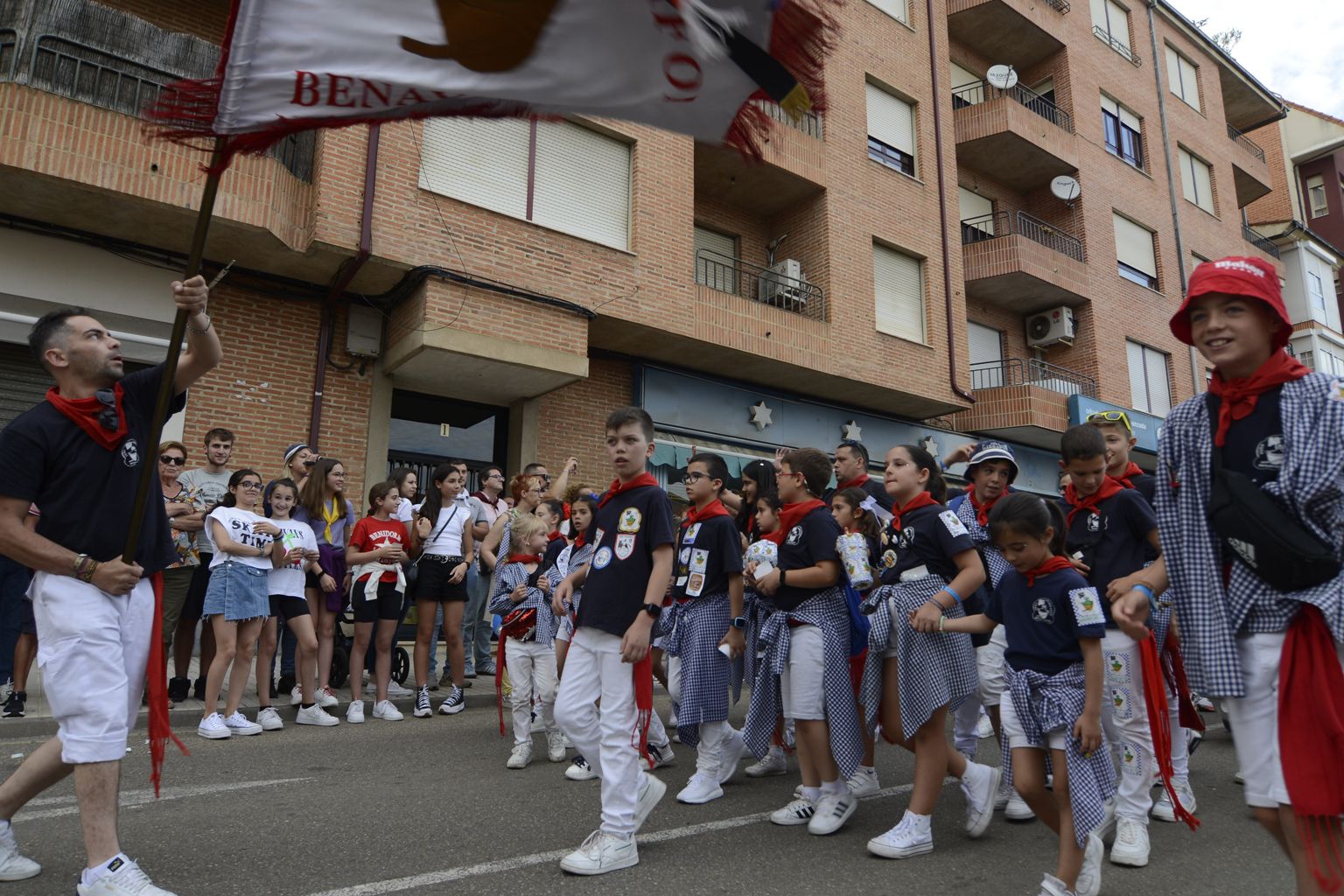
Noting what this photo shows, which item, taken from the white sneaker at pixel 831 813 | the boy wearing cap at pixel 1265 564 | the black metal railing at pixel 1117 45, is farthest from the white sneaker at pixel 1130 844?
the black metal railing at pixel 1117 45

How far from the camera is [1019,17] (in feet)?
67.2

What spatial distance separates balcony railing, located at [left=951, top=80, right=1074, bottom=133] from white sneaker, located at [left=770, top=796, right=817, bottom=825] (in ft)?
64.5

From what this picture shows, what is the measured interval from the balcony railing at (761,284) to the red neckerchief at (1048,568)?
11.8 m

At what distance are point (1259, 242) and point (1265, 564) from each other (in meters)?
33.5

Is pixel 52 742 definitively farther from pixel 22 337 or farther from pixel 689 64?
pixel 22 337

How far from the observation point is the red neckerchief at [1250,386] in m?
2.43

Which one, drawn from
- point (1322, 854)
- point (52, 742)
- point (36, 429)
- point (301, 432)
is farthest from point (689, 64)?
point (301, 432)

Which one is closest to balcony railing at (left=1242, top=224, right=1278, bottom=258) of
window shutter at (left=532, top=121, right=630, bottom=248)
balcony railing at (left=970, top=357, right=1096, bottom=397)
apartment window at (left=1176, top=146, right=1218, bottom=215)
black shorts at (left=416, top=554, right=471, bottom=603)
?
apartment window at (left=1176, top=146, right=1218, bottom=215)

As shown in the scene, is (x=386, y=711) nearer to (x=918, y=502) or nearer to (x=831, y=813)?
(x=831, y=813)

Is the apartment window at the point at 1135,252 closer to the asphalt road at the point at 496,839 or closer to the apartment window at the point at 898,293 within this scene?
the apartment window at the point at 898,293

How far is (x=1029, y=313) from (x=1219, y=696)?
20708mm

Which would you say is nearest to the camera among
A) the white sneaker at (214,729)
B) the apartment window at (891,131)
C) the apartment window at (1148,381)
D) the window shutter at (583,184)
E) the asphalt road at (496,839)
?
the asphalt road at (496,839)

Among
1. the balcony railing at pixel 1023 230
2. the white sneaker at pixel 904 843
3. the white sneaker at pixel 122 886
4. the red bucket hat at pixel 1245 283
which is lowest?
the white sneaker at pixel 904 843

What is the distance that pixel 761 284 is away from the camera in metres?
15.9
